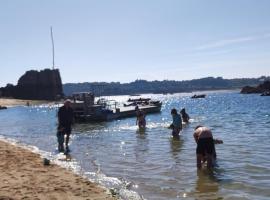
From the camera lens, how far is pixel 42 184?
1122 cm

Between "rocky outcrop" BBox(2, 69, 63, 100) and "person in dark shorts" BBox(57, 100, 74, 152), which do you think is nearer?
"person in dark shorts" BBox(57, 100, 74, 152)

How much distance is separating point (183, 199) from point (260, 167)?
466 cm

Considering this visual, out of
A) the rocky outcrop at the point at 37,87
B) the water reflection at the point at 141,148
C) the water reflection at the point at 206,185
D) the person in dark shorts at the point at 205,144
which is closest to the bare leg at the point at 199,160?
the person in dark shorts at the point at 205,144

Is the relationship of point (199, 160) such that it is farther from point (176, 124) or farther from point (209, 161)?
point (176, 124)

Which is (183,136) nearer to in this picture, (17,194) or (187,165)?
(187,165)

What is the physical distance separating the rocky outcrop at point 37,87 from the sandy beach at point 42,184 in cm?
16351

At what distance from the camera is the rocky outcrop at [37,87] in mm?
177000

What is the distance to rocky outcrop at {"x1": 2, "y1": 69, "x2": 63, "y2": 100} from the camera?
177 metres

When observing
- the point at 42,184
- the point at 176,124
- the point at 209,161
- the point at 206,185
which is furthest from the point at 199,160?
the point at 176,124

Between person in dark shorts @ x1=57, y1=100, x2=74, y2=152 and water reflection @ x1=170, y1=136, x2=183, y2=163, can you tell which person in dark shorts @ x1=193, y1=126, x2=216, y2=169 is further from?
person in dark shorts @ x1=57, y1=100, x2=74, y2=152

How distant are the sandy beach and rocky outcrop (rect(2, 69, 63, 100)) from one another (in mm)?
163513

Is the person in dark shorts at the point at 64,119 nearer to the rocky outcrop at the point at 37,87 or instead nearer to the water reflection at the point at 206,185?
the water reflection at the point at 206,185

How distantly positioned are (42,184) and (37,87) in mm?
171585

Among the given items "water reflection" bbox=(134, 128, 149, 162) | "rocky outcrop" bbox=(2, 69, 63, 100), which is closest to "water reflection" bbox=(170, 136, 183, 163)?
"water reflection" bbox=(134, 128, 149, 162)
